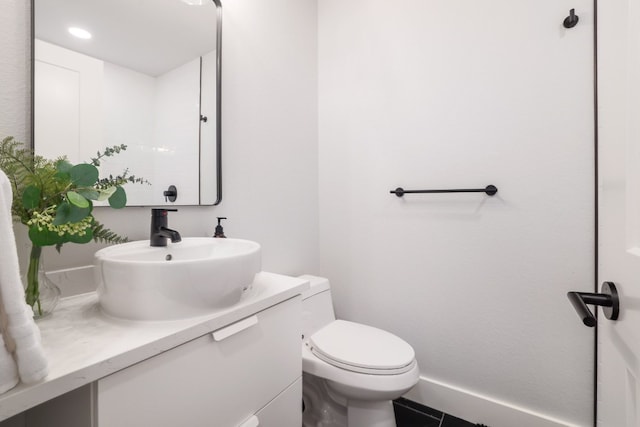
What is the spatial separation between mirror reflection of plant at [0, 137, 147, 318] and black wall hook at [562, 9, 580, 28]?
1.64 meters

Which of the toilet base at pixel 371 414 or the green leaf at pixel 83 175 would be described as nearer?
the green leaf at pixel 83 175

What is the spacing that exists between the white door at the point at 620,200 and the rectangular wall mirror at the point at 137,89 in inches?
44.7

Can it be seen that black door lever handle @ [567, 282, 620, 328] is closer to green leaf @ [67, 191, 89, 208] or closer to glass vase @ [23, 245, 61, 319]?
green leaf @ [67, 191, 89, 208]

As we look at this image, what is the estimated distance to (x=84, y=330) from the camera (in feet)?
1.89

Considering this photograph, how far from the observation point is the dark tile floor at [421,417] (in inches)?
51.3

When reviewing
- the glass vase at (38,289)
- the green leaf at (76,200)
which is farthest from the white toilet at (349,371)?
the green leaf at (76,200)

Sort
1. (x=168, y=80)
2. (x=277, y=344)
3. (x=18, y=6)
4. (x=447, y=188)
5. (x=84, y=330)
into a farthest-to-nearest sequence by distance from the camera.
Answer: (x=447, y=188) < (x=168, y=80) < (x=277, y=344) < (x=18, y=6) < (x=84, y=330)

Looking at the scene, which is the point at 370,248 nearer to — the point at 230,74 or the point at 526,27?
the point at 230,74

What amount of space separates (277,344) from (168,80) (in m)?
0.98

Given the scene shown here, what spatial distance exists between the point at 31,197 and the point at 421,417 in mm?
1663

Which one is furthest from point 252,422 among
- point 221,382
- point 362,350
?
point 362,350

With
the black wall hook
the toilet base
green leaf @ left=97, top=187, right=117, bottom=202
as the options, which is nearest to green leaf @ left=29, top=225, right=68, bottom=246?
green leaf @ left=97, top=187, right=117, bottom=202

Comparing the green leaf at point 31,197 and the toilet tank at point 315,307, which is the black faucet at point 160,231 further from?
the toilet tank at point 315,307

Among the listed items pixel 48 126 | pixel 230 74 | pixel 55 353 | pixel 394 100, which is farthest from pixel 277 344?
pixel 394 100
